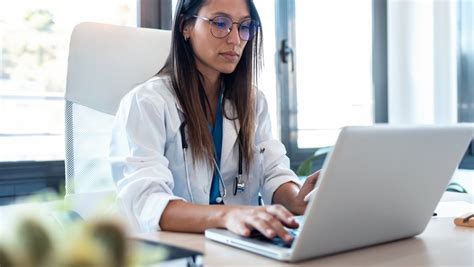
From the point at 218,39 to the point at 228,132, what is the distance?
0.77 feet

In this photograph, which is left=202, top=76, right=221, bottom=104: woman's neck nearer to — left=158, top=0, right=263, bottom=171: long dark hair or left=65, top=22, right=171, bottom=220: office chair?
left=158, top=0, right=263, bottom=171: long dark hair

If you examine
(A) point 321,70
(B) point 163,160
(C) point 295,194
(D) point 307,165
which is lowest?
(D) point 307,165

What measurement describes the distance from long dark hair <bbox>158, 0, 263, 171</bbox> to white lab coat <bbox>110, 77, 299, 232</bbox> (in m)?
0.02

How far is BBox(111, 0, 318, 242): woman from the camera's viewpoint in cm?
115

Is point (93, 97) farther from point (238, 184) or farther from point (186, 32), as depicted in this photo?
point (238, 184)

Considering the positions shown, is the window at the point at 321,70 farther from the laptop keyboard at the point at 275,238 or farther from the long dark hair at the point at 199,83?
the laptop keyboard at the point at 275,238

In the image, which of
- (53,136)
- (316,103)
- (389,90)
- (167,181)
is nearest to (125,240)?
(167,181)

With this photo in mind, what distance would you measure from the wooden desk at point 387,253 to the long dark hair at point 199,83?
387 mm

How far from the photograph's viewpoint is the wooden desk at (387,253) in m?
0.71

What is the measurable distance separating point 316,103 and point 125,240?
2.72 m

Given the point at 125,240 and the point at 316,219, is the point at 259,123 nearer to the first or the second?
the point at 316,219

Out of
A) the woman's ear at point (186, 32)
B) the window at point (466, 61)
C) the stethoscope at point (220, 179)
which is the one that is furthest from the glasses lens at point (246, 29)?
the window at point (466, 61)

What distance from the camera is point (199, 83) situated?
4.55 ft

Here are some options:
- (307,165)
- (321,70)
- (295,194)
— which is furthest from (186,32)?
(321,70)
